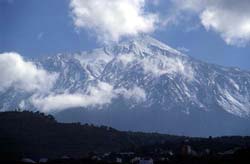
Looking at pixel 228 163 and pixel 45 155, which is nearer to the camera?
pixel 228 163

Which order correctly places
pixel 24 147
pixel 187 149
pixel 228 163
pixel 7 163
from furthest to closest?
1. pixel 24 147
2. pixel 187 149
3. pixel 7 163
4. pixel 228 163

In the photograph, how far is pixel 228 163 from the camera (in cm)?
12331

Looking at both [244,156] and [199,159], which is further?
[199,159]

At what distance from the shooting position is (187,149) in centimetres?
18138

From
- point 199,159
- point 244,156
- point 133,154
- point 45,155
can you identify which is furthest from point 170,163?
point 45,155

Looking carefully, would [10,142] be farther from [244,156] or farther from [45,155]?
[244,156]

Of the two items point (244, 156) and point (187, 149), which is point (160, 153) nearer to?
point (187, 149)

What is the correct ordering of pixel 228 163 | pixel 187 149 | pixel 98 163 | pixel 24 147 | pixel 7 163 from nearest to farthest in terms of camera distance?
pixel 228 163, pixel 7 163, pixel 98 163, pixel 187 149, pixel 24 147

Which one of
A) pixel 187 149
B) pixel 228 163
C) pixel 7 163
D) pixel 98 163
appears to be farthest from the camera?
pixel 187 149

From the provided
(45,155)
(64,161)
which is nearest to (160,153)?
(45,155)

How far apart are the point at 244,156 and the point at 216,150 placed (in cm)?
6443

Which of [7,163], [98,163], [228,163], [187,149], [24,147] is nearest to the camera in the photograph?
[228,163]

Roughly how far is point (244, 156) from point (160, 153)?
63.4m

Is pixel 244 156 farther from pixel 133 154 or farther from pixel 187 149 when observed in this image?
pixel 133 154
